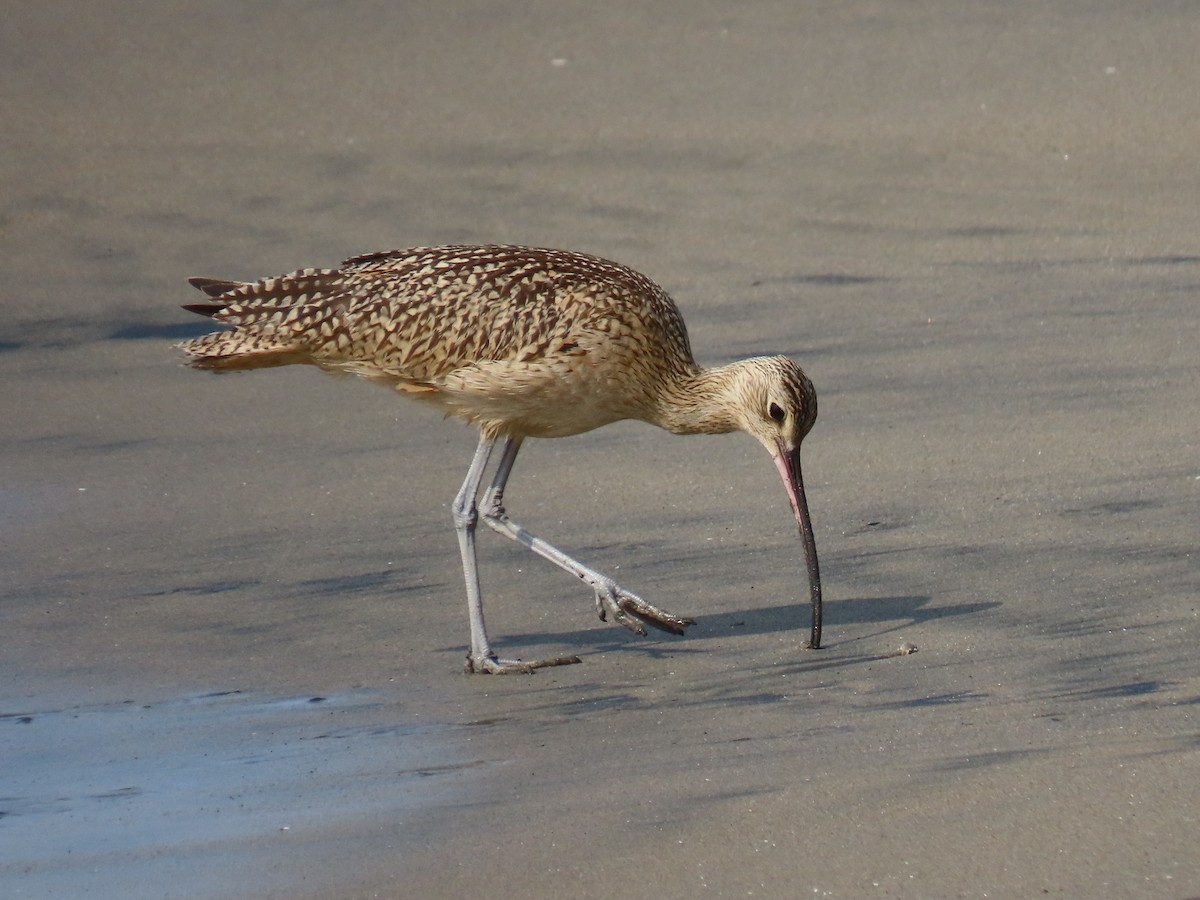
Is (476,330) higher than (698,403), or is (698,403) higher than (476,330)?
(476,330)

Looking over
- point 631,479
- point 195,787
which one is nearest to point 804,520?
point 631,479

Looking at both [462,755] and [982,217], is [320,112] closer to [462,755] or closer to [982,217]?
[982,217]

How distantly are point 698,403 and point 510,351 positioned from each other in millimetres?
647

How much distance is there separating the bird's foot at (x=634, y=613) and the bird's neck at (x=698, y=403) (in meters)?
0.70

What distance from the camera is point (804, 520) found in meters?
6.03

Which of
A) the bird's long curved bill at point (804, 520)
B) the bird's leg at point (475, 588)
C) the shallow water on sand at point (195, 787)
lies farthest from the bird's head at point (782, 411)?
the shallow water on sand at point (195, 787)

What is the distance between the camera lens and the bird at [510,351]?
6211 mm

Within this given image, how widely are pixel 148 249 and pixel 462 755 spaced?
6.03 meters

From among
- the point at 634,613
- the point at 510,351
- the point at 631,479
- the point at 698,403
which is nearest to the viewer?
the point at 634,613

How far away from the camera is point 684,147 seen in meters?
11.6

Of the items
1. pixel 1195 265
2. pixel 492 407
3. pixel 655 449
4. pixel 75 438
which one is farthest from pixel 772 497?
pixel 1195 265

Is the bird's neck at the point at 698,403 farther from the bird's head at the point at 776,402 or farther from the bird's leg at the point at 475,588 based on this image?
the bird's leg at the point at 475,588

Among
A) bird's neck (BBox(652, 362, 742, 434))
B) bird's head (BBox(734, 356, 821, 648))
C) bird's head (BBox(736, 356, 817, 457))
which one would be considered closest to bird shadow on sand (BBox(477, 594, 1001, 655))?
bird's head (BBox(734, 356, 821, 648))

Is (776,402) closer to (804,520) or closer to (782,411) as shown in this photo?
(782,411)
